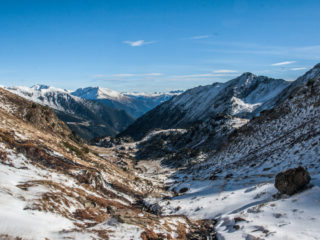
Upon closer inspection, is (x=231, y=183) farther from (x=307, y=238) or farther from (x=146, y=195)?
(x=307, y=238)

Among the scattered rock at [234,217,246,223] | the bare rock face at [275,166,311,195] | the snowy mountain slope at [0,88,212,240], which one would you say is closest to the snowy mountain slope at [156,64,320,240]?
the scattered rock at [234,217,246,223]

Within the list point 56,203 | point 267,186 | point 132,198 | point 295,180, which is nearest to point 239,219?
point 295,180

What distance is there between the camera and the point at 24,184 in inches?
557

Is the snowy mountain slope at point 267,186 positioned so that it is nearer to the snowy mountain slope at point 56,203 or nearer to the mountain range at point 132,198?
the mountain range at point 132,198

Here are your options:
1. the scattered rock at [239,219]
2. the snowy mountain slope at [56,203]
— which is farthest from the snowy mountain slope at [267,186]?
the snowy mountain slope at [56,203]

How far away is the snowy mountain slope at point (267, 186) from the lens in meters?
13.3

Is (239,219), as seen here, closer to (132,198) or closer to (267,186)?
(267,186)

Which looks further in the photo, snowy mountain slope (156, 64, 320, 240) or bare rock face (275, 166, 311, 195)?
bare rock face (275, 166, 311, 195)

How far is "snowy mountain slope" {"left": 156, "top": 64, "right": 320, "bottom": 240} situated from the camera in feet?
43.7

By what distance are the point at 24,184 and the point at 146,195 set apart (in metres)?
18.3

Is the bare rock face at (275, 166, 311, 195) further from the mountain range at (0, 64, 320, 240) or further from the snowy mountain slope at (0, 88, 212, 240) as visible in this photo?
the snowy mountain slope at (0, 88, 212, 240)

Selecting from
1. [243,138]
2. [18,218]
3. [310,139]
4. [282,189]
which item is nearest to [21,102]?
[18,218]

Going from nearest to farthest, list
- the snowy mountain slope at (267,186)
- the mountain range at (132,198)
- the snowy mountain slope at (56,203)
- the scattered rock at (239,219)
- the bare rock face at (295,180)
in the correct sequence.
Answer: the snowy mountain slope at (56,203) → the mountain range at (132,198) → the snowy mountain slope at (267,186) → the scattered rock at (239,219) → the bare rock face at (295,180)

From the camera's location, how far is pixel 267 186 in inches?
803
